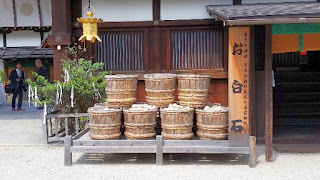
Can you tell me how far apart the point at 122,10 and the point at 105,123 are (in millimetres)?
3476

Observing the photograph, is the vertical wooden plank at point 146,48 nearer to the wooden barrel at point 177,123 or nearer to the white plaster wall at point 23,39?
the wooden barrel at point 177,123

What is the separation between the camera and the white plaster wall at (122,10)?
9.20 meters

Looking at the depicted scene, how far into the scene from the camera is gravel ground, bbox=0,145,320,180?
636 cm

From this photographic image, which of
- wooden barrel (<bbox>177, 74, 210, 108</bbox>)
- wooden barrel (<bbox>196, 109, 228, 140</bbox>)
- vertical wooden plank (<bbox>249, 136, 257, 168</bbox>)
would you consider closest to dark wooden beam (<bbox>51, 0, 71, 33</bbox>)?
wooden barrel (<bbox>177, 74, 210, 108</bbox>)

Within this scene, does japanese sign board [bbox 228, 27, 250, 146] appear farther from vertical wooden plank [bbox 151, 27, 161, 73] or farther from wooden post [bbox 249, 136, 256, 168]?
vertical wooden plank [bbox 151, 27, 161, 73]

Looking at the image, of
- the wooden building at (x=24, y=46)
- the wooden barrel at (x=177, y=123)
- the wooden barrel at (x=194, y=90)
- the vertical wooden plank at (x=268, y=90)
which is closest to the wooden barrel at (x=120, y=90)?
the wooden barrel at (x=177, y=123)

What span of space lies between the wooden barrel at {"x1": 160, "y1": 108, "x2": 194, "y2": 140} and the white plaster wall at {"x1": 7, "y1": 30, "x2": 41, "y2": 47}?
14.0 meters

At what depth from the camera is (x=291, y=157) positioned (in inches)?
296

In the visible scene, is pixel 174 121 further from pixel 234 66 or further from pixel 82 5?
pixel 82 5

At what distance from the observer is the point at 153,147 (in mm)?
6930

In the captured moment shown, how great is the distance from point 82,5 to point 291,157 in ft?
20.3

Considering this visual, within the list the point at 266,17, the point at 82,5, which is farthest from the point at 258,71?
the point at 82,5

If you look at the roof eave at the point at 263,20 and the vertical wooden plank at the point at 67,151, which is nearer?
the roof eave at the point at 263,20

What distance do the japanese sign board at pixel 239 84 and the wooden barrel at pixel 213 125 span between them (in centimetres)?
19
